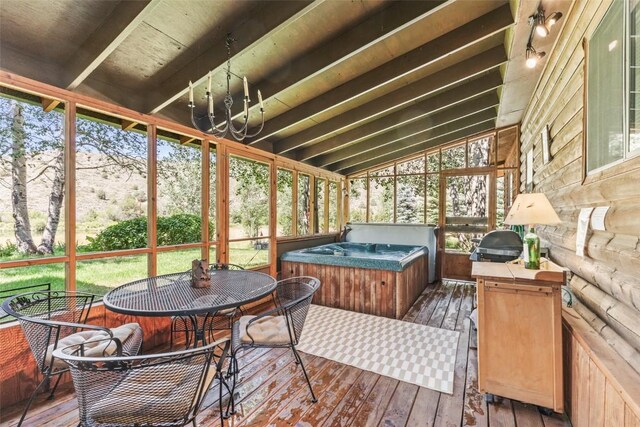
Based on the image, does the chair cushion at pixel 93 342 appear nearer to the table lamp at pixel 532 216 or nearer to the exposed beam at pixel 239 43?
the exposed beam at pixel 239 43

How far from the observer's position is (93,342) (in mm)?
1873

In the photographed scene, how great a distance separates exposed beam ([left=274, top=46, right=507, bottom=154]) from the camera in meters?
3.27

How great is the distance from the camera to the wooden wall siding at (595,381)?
1.18m

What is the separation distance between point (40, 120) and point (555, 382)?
170 inches

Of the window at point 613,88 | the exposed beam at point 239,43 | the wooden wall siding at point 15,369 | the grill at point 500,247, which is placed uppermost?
the exposed beam at point 239,43

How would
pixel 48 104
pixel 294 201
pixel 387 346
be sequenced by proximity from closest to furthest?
pixel 48 104, pixel 387 346, pixel 294 201

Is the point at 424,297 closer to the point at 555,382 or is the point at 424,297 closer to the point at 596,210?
the point at 555,382

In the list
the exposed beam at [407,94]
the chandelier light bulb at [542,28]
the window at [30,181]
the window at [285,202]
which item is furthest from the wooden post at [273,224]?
the chandelier light bulb at [542,28]

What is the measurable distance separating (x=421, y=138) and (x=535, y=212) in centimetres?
391

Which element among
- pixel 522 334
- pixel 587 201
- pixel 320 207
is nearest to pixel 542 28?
pixel 587 201

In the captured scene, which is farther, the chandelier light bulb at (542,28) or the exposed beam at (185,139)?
the exposed beam at (185,139)

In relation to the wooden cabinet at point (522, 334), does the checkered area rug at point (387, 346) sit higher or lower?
lower

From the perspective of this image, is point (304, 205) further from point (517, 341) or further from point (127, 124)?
point (517, 341)

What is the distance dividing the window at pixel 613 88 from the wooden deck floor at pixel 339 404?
5.66 ft
